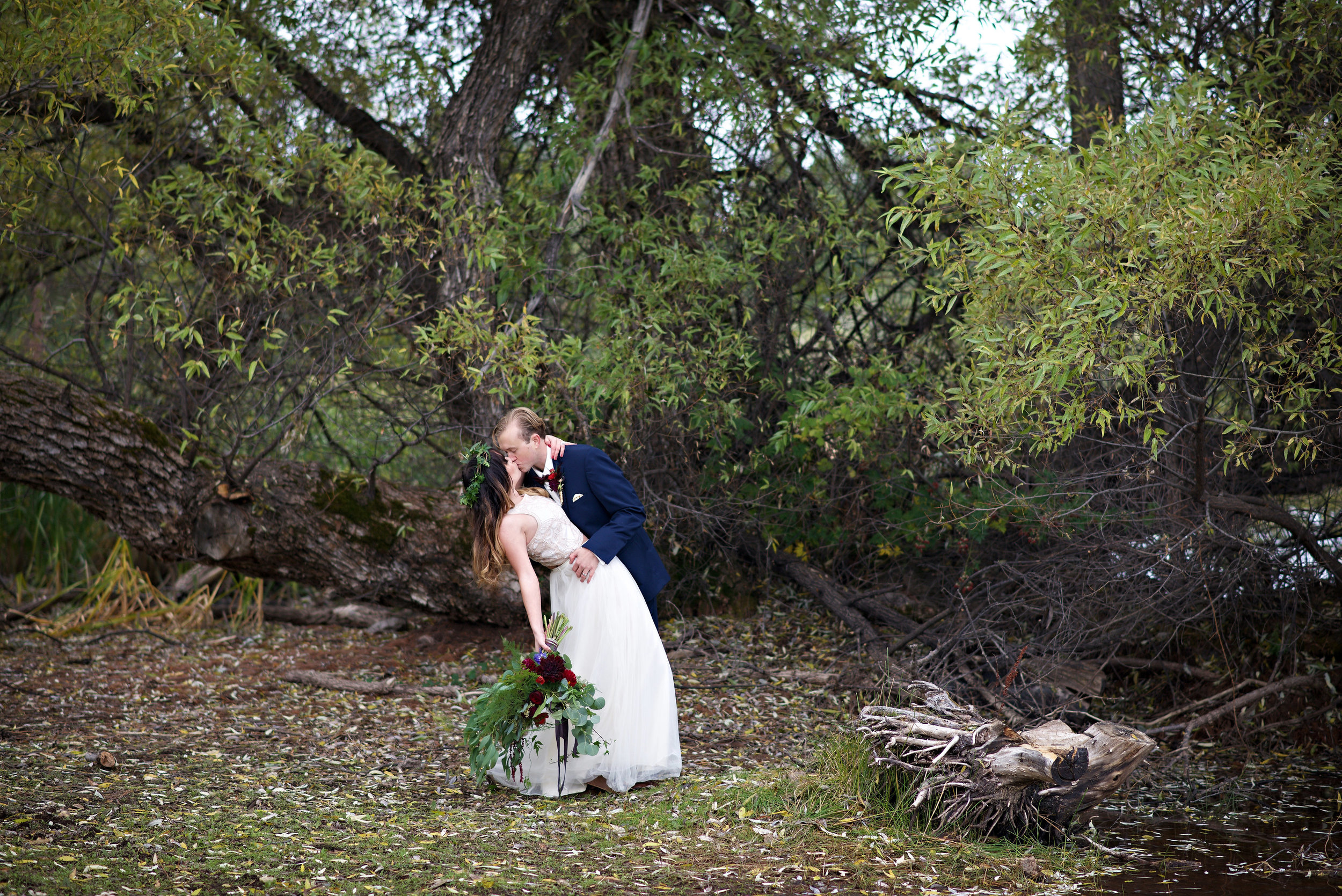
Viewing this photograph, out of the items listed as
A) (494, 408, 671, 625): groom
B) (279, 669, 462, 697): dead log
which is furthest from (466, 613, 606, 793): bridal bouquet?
(279, 669, 462, 697): dead log

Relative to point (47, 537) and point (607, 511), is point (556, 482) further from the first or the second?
point (47, 537)

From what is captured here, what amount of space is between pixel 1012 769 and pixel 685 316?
3209mm

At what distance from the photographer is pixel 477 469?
13.8ft

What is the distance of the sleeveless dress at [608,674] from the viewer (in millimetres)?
4109

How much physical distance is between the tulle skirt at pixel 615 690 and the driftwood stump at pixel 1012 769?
89 centimetres

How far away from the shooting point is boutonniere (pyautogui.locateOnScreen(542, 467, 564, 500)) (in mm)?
4328

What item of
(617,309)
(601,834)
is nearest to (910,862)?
(601,834)

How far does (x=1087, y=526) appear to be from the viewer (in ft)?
17.2

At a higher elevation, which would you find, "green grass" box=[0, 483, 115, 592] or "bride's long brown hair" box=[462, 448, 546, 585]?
"bride's long brown hair" box=[462, 448, 546, 585]

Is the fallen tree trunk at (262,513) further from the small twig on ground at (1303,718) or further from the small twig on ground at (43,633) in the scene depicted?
the small twig on ground at (1303,718)

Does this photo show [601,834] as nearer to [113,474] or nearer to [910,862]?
[910,862]

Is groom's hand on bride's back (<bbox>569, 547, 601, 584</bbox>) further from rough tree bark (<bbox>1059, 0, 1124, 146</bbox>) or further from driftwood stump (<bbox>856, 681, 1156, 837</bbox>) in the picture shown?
rough tree bark (<bbox>1059, 0, 1124, 146</bbox>)

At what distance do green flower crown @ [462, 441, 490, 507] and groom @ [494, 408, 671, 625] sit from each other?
7 cm

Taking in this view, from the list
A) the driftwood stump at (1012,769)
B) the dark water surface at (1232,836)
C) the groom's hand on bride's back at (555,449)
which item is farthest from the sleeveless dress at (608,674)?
the dark water surface at (1232,836)
